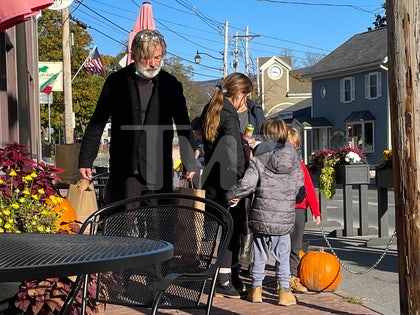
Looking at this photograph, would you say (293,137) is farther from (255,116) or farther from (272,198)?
(272,198)

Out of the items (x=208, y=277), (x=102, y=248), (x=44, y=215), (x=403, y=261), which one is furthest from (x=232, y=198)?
(x=102, y=248)

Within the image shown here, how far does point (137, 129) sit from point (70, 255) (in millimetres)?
2929

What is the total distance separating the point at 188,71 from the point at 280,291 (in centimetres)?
7950

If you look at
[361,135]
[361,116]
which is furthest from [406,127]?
[361,135]

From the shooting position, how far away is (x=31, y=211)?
15.6ft

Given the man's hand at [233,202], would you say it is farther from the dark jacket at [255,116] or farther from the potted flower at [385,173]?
the potted flower at [385,173]

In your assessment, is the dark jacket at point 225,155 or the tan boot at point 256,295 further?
the dark jacket at point 225,155

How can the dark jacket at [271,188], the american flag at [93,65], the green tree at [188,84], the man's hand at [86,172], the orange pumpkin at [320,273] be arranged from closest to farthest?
the man's hand at [86,172], the dark jacket at [271,188], the orange pumpkin at [320,273], the american flag at [93,65], the green tree at [188,84]

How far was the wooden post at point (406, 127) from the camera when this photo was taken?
374 centimetres

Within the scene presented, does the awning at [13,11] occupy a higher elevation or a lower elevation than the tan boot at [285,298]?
higher

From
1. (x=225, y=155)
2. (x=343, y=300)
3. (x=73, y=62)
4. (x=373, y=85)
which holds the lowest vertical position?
(x=343, y=300)

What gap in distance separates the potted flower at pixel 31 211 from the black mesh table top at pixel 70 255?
118 centimetres

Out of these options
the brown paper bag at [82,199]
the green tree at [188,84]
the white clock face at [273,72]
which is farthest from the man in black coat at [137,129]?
the green tree at [188,84]

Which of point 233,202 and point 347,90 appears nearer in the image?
point 233,202
